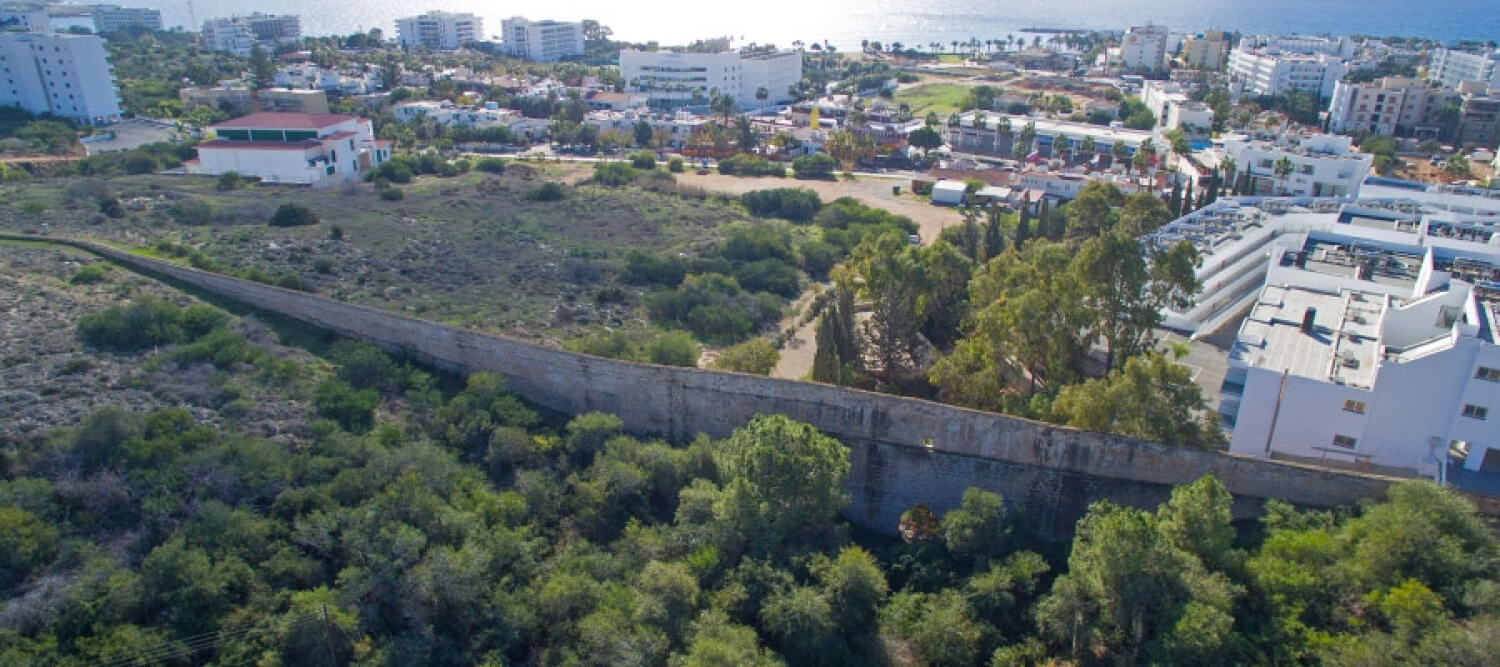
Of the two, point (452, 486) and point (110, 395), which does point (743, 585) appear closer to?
point (452, 486)

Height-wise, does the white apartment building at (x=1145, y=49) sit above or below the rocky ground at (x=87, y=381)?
above

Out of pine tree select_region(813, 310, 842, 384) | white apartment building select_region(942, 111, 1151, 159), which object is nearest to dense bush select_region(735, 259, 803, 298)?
pine tree select_region(813, 310, 842, 384)

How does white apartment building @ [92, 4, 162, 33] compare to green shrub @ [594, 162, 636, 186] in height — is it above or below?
above

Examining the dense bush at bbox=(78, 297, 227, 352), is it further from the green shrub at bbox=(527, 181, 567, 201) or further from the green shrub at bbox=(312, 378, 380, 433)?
the green shrub at bbox=(527, 181, 567, 201)

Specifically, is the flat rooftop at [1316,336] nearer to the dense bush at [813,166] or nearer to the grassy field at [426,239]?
the grassy field at [426,239]

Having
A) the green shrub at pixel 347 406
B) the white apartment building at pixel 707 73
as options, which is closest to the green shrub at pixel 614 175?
the green shrub at pixel 347 406
